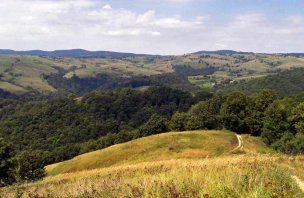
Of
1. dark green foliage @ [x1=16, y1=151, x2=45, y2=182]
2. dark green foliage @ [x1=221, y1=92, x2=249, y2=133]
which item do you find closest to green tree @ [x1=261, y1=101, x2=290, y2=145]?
dark green foliage @ [x1=221, y1=92, x2=249, y2=133]

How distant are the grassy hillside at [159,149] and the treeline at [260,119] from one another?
10.7m

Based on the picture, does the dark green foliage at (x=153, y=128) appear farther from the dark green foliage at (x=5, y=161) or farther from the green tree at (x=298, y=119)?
the dark green foliage at (x=5, y=161)

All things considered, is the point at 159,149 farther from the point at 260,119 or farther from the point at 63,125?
the point at 63,125

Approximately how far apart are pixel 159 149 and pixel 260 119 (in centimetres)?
3579

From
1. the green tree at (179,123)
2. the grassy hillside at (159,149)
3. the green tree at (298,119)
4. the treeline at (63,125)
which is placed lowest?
the treeline at (63,125)

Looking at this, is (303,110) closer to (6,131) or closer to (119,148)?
(119,148)

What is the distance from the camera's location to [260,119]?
88.8 m

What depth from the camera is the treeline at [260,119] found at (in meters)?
75.2

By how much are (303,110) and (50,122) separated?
429 ft

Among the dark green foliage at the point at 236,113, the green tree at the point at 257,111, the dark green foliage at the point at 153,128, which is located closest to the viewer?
the green tree at the point at 257,111

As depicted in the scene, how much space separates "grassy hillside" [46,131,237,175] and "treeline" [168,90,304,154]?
1071 cm

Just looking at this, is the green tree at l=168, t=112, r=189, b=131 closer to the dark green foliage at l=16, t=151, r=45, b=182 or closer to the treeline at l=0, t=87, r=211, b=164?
the dark green foliage at l=16, t=151, r=45, b=182

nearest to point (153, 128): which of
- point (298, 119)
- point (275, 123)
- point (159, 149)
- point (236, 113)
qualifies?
point (236, 113)

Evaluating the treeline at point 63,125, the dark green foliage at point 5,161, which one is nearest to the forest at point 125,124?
the treeline at point 63,125
